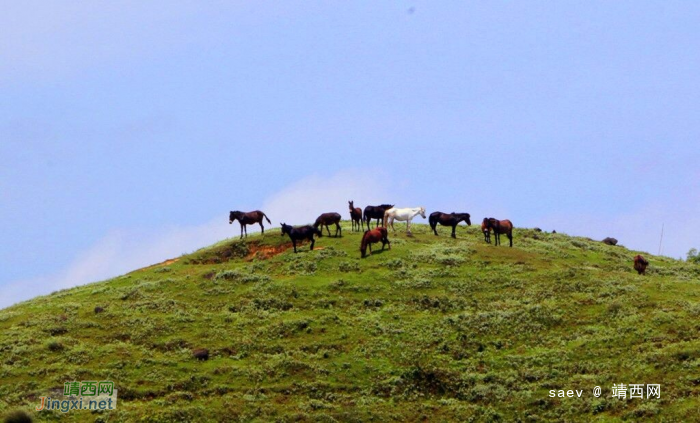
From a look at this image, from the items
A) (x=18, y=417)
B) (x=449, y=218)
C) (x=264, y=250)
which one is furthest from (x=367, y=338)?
(x=449, y=218)

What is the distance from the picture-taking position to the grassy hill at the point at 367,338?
119ft

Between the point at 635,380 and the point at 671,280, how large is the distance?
1606 cm

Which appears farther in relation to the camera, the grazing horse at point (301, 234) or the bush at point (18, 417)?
the grazing horse at point (301, 234)

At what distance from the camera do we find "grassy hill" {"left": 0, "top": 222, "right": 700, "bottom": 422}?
1427 inches

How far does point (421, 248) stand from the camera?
52.8 meters

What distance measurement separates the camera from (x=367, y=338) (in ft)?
138

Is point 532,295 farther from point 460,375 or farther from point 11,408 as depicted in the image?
point 11,408

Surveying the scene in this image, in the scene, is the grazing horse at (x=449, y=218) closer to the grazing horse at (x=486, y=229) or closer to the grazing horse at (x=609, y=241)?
the grazing horse at (x=486, y=229)

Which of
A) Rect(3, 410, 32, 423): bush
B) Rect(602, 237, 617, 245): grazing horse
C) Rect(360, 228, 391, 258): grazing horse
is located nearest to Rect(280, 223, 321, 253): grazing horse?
Rect(360, 228, 391, 258): grazing horse

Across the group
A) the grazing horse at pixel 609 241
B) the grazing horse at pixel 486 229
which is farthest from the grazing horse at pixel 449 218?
the grazing horse at pixel 609 241

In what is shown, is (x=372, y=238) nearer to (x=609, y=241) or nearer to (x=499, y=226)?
(x=499, y=226)

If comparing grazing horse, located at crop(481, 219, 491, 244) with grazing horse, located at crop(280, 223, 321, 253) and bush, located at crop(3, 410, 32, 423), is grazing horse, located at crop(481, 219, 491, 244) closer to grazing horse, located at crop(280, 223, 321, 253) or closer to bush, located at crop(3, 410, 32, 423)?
grazing horse, located at crop(280, 223, 321, 253)

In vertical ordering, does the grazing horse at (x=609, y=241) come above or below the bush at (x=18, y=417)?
above

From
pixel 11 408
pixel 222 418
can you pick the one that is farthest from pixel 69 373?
pixel 222 418
